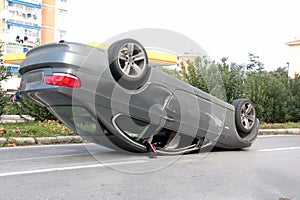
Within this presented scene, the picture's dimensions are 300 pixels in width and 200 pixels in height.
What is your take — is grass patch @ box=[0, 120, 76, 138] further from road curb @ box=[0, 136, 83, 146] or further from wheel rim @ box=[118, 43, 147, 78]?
wheel rim @ box=[118, 43, 147, 78]

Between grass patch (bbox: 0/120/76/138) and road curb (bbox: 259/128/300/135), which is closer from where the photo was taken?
grass patch (bbox: 0/120/76/138)

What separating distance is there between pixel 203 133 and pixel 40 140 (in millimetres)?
4079

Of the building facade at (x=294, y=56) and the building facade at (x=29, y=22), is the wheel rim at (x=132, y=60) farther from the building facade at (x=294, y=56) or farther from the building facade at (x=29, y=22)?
the building facade at (x=294, y=56)

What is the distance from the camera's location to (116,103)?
4.79 metres

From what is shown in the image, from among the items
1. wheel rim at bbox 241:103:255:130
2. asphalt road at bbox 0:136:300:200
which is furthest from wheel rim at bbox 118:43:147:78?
wheel rim at bbox 241:103:255:130

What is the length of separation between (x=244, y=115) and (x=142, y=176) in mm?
3159

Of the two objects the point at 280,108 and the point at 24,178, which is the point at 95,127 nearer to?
the point at 24,178

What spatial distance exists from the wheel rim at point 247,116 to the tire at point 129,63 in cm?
268

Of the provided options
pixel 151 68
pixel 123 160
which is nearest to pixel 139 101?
pixel 151 68

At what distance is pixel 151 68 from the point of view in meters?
5.05

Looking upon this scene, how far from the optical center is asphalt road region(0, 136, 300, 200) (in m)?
3.68

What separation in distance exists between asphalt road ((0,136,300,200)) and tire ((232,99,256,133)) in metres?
0.64

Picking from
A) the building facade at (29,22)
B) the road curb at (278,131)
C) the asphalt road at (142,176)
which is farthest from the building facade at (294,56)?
the asphalt road at (142,176)

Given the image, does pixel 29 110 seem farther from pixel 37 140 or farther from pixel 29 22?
pixel 29 22
